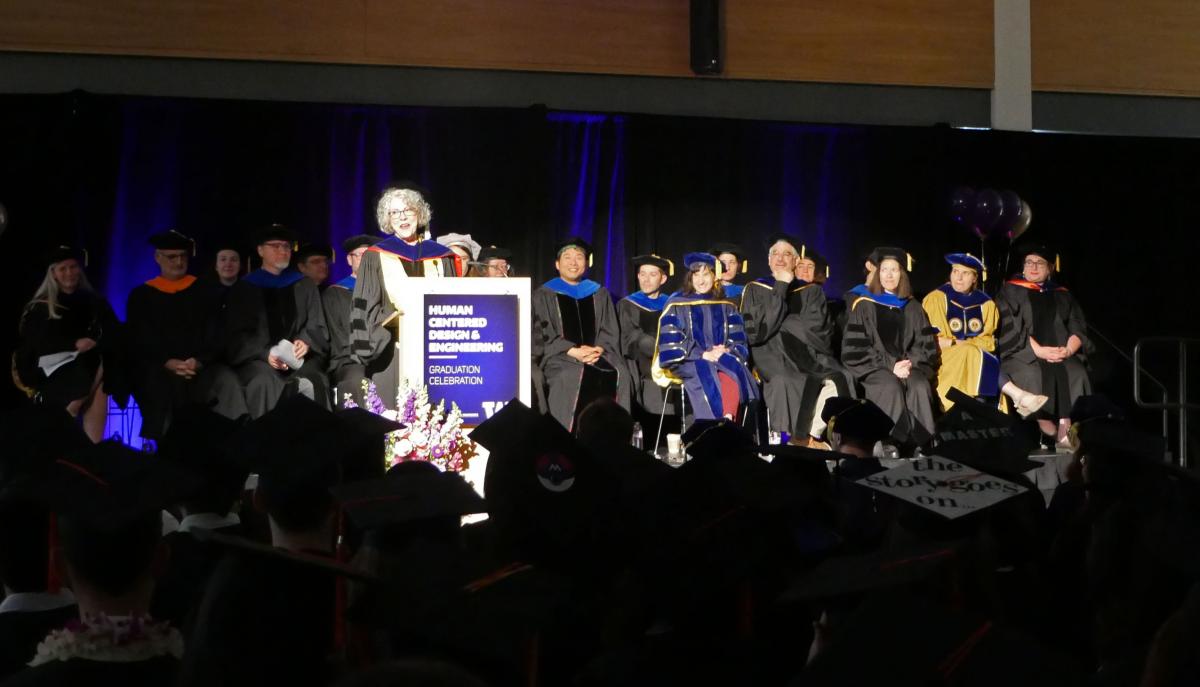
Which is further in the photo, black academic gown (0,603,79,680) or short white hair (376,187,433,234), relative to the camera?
short white hair (376,187,433,234)

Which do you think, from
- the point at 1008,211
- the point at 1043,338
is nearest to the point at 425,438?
the point at 1043,338

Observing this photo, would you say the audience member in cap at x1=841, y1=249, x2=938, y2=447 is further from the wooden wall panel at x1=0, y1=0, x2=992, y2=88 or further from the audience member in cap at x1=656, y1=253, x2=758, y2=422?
the wooden wall panel at x1=0, y1=0, x2=992, y2=88

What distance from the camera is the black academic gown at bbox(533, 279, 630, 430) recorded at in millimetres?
8930

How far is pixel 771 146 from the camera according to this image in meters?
10.8

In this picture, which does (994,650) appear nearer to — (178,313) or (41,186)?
Answer: (178,313)

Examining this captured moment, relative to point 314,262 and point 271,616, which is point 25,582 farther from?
point 314,262

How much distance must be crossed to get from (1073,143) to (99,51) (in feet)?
27.3

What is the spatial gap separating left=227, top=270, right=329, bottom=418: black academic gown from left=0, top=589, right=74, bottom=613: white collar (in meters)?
5.59

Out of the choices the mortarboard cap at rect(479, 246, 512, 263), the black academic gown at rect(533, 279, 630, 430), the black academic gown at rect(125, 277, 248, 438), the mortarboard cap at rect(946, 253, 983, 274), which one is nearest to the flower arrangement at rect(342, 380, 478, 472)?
the black academic gown at rect(125, 277, 248, 438)

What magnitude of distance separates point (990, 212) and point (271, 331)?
5.92 m

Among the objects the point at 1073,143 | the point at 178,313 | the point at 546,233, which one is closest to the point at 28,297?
the point at 178,313

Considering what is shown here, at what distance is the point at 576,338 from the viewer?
9312 millimetres

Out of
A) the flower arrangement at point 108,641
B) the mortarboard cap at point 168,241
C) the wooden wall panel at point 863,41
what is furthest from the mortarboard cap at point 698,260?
the flower arrangement at point 108,641

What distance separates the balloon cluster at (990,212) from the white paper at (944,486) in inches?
307
